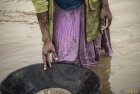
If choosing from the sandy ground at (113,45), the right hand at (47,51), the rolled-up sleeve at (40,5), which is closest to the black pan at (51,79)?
the right hand at (47,51)

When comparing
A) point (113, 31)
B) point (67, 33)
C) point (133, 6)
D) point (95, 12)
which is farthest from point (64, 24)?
point (133, 6)

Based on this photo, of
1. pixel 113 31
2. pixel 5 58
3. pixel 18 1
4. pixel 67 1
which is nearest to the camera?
pixel 67 1

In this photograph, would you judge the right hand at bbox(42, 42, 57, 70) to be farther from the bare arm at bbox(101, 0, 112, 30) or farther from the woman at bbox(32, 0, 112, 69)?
the bare arm at bbox(101, 0, 112, 30)

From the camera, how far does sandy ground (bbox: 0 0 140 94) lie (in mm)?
4922

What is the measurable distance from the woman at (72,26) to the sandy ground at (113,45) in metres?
0.82

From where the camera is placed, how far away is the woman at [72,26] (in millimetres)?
3566

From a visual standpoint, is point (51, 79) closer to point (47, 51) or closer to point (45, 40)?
point (47, 51)

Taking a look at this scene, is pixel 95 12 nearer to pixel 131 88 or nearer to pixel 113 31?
pixel 131 88

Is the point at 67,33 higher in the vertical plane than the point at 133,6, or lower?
higher

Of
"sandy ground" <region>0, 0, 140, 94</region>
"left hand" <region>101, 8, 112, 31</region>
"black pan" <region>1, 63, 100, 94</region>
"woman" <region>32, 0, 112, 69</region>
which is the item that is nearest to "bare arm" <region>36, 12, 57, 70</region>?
"woman" <region>32, 0, 112, 69</region>

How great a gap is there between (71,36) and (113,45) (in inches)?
94.8

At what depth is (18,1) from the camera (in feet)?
31.4

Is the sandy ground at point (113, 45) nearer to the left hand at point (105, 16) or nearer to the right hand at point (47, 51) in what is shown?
the left hand at point (105, 16)

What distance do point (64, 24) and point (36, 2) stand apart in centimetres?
47
